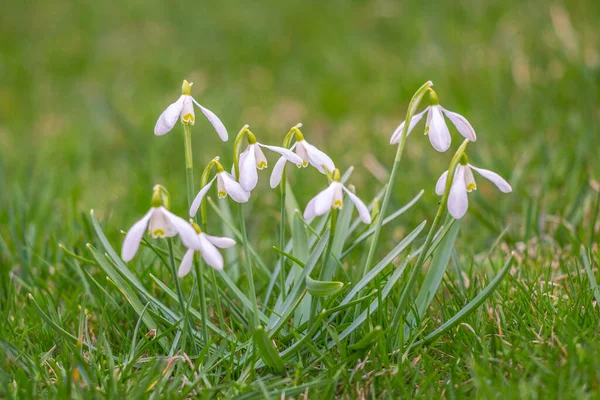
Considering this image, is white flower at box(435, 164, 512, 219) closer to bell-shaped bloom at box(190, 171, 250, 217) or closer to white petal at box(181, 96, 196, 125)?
bell-shaped bloom at box(190, 171, 250, 217)

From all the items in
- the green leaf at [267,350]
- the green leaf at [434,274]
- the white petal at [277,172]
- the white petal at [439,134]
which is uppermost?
the white petal at [439,134]

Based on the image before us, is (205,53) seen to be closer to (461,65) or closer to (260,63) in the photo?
(260,63)

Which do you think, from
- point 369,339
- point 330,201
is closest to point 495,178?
point 330,201

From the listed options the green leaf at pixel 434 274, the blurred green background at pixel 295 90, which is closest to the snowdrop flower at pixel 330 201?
the green leaf at pixel 434 274

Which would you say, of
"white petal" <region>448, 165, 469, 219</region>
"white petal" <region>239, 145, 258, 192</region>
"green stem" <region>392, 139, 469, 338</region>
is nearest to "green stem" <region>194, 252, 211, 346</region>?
"white petal" <region>239, 145, 258, 192</region>

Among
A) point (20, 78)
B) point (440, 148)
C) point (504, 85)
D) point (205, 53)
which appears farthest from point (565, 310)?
point (20, 78)

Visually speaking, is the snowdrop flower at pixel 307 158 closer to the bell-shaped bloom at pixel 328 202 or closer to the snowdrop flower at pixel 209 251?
the bell-shaped bloom at pixel 328 202

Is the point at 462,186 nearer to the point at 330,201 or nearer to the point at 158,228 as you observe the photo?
the point at 330,201
